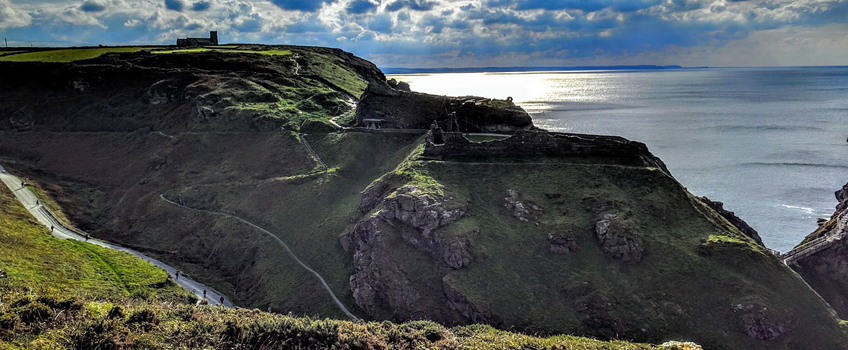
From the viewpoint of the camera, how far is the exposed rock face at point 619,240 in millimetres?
40875

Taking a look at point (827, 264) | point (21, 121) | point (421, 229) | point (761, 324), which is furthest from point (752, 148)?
point (21, 121)

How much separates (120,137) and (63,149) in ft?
26.9

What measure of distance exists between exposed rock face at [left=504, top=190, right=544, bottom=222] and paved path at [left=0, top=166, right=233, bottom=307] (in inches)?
1031

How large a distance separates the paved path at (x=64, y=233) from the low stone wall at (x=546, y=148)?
24584mm

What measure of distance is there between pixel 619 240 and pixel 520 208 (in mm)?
8615

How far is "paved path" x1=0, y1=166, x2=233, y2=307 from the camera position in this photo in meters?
48.5

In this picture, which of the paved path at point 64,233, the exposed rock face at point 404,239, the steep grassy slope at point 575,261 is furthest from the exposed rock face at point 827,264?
the paved path at point 64,233

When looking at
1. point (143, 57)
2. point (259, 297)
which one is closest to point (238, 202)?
point (259, 297)

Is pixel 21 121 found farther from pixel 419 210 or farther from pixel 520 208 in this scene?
pixel 520 208

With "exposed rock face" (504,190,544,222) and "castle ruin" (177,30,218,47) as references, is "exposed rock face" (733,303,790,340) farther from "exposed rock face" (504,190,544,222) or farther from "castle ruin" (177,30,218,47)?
"castle ruin" (177,30,218,47)

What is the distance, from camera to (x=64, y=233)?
190 ft

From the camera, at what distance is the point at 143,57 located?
10406 cm

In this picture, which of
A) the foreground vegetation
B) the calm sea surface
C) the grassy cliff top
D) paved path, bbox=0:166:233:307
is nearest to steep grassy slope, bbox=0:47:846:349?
the grassy cliff top

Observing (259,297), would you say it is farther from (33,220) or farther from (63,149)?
(63,149)
